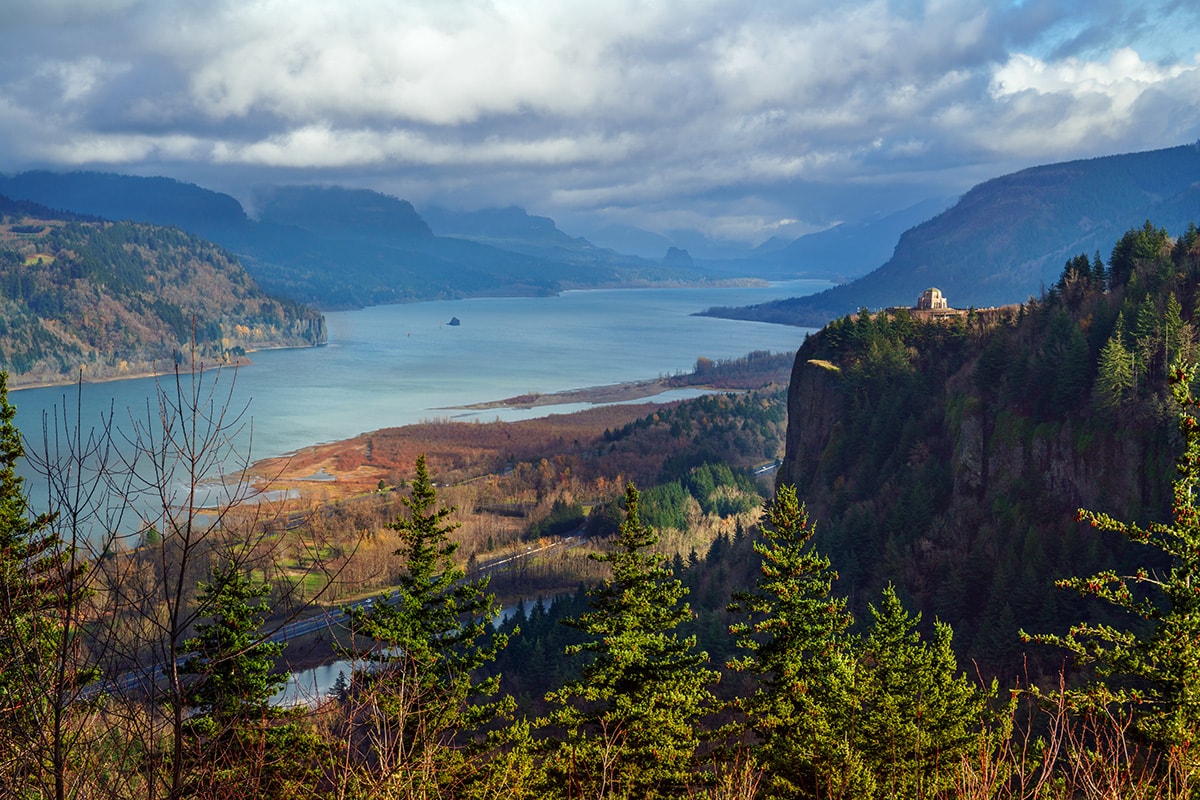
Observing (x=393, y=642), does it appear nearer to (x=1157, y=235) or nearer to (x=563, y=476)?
(x=1157, y=235)

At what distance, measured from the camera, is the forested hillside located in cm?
3862

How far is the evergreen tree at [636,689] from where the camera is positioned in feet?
56.3

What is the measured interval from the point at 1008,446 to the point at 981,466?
1978 mm

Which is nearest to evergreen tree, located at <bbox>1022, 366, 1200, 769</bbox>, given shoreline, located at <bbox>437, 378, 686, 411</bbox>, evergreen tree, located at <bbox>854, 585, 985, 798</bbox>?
evergreen tree, located at <bbox>854, 585, 985, 798</bbox>

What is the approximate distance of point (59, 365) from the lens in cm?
19425

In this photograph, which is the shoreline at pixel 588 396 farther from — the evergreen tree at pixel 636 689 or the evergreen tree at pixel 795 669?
the evergreen tree at pixel 795 669

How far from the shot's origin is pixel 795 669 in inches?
701

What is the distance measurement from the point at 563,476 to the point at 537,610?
43548 mm

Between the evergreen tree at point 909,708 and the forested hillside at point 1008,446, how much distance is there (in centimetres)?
1734

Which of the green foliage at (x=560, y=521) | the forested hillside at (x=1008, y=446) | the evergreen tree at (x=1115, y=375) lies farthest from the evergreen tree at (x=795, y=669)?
the green foliage at (x=560, y=521)

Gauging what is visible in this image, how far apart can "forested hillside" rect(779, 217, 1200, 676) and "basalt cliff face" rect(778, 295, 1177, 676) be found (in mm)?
86

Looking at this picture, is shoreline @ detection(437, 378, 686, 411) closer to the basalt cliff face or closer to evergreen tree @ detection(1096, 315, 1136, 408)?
the basalt cliff face

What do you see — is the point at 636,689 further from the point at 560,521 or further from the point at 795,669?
the point at 560,521

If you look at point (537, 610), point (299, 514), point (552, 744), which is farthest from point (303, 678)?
point (552, 744)
